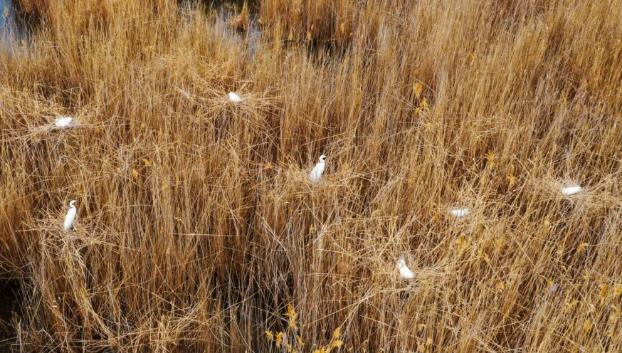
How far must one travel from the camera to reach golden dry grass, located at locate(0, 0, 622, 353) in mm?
1867

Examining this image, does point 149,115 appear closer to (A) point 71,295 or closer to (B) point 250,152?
(B) point 250,152

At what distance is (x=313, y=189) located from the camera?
2.38 meters

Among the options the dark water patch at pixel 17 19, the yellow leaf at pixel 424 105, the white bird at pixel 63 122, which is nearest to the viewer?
the white bird at pixel 63 122

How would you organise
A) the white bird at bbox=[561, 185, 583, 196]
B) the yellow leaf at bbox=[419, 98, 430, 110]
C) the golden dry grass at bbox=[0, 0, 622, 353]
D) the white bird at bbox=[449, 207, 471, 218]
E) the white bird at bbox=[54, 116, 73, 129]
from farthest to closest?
the yellow leaf at bbox=[419, 98, 430, 110] → the white bird at bbox=[54, 116, 73, 129] → the white bird at bbox=[561, 185, 583, 196] → the white bird at bbox=[449, 207, 471, 218] → the golden dry grass at bbox=[0, 0, 622, 353]

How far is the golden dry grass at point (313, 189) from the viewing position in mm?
1867

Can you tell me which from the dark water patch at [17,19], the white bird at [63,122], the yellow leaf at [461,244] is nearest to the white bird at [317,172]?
the yellow leaf at [461,244]

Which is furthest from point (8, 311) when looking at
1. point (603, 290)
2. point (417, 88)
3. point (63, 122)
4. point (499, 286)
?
point (417, 88)

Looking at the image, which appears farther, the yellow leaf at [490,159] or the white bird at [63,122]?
the white bird at [63,122]

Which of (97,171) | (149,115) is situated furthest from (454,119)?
(97,171)

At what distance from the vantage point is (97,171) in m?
2.35

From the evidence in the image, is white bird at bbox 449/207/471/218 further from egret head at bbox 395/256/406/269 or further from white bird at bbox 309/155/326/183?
white bird at bbox 309/155/326/183

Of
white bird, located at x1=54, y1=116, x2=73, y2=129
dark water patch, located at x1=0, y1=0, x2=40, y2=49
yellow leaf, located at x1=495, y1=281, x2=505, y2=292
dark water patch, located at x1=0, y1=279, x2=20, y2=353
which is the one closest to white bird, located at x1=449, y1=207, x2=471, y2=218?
yellow leaf, located at x1=495, y1=281, x2=505, y2=292

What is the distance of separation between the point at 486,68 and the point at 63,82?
263 centimetres

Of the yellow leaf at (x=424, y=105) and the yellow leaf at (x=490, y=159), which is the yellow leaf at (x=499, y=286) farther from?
the yellow leaf at (x=424, y=105)
